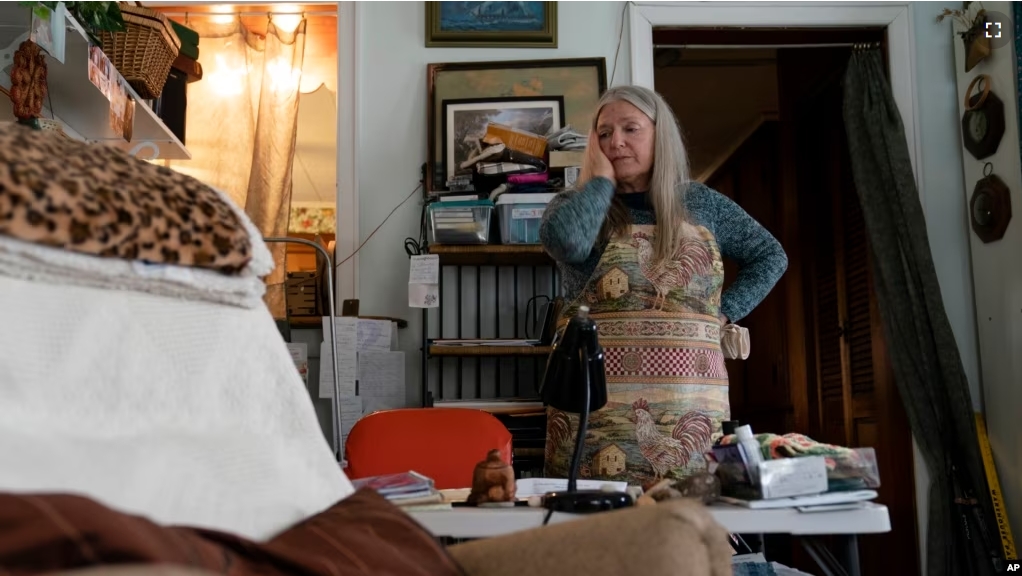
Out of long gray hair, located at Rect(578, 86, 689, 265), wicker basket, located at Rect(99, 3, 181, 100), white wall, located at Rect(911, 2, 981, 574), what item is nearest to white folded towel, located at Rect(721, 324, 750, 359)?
long gray hair, located at Rect(578, 86, 689, 265)

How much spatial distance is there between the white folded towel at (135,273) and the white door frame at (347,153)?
224cm

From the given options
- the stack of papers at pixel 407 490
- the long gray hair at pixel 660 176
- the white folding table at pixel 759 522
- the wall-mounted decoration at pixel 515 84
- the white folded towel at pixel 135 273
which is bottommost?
the white folding table at pixel 759 522

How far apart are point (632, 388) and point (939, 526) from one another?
1860mm

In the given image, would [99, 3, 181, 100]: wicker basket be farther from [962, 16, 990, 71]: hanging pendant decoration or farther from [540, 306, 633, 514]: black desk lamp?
[962, 16, 990, 71]: hanging pendant decoration

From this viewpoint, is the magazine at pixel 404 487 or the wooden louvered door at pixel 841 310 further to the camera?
the wooden louvered door at pixel 841 310

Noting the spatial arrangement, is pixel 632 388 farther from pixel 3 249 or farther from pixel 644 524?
pixel 3 249

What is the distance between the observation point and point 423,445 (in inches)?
83.7

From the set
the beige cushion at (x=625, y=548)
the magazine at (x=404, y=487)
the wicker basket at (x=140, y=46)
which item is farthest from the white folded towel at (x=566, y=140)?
the beige cushion at (x=625, y=548)

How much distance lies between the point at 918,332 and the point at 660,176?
5.69 ft

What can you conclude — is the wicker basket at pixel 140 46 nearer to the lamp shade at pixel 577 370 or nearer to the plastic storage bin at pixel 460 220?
the plastic storage bin at pixel 460 220

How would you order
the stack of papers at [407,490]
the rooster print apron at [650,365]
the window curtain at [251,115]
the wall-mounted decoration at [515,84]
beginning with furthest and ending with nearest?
the window curtain at [251,115]
the wall-mounted decoration at [515,84]
the rooster print apron at [650,365]
the stack of papers at [407,490]

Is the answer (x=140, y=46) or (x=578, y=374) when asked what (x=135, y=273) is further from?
(x=140, y=46)

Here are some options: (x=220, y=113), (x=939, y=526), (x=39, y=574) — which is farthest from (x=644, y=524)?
(x=220, y=113)

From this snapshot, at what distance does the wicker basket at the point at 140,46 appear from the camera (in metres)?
2.76
